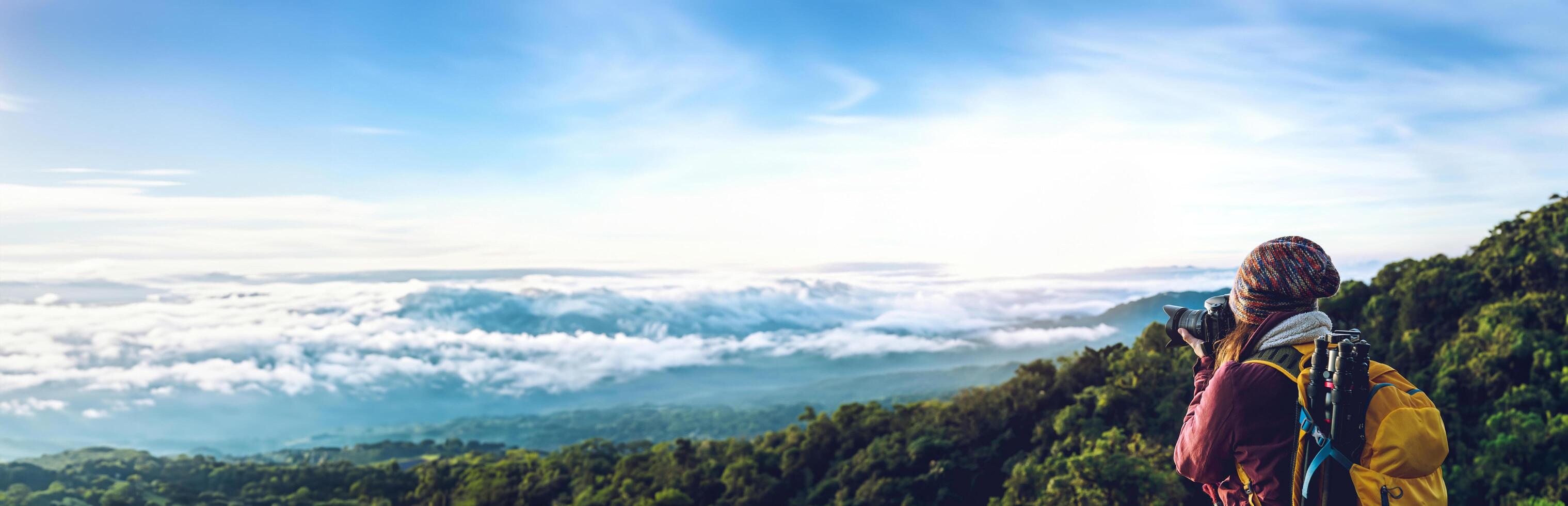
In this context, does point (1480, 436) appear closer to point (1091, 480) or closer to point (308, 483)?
point (1091, 480)

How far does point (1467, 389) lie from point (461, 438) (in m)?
198

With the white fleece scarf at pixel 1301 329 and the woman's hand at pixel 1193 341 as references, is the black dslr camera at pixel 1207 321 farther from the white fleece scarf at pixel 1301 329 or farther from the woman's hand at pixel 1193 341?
the white fleece scarf at pixel 1301 329

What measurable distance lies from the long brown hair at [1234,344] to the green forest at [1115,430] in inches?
533

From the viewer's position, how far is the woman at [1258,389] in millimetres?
2480

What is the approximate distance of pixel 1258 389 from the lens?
2.46 metres

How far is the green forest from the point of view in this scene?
15.5 m

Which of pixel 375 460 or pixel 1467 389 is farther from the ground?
pixel 1467 389

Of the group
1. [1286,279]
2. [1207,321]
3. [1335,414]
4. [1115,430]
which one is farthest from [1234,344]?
[1115,430]

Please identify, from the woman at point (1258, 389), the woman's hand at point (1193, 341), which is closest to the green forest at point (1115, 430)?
the woman's hand at point (1193, 341)

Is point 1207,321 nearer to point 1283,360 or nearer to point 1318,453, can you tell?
point 1283,360

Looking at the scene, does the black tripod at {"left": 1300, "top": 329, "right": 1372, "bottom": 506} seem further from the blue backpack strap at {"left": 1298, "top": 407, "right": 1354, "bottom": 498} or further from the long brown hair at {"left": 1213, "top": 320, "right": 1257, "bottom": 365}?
the long brown hair at {"left": 1213, "top": 320, "right": 1257, "bottom": 365}

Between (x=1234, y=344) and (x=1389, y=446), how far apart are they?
510 mm

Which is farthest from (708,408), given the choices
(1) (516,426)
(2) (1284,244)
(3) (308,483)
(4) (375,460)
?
(2) (1284,244)

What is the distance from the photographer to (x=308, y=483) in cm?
5347
